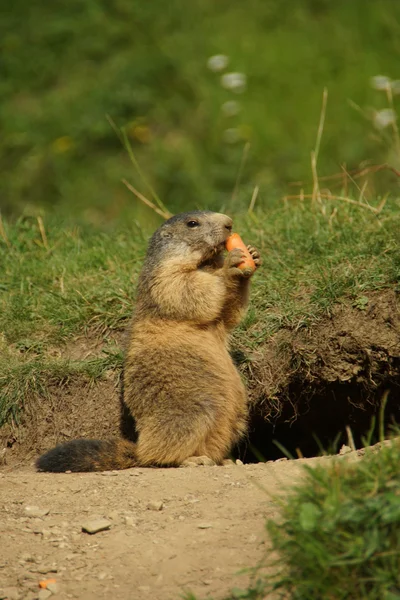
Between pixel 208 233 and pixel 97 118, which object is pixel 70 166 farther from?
pixel 208 233

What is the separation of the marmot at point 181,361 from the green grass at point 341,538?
1931mm

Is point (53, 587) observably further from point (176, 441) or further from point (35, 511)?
point (176, 441)

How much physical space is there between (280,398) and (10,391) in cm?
190

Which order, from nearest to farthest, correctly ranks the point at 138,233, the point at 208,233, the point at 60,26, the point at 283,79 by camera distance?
the point at 208,233 → the point at 138,233 → the point at 283,79 → the point at 60,26

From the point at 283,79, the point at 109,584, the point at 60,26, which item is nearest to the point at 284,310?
the point at 109,584

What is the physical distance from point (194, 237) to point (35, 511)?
2161mm

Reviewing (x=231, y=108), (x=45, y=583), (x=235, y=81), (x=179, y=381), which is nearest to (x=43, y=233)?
(x=179, y=381)

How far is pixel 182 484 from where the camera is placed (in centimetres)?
468

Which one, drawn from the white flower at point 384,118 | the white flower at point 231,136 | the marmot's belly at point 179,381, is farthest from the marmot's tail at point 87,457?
the white flower at point 231,136

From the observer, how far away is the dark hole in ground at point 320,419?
633cm

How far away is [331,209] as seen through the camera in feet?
23.9

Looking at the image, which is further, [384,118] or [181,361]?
[384,118]

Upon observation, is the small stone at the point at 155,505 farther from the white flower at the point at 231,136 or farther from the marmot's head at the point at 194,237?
the white flower at the point at 231,136

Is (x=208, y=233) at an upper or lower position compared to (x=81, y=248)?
upper
